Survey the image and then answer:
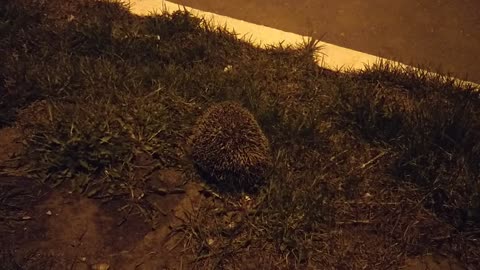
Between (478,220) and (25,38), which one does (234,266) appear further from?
(25,38)

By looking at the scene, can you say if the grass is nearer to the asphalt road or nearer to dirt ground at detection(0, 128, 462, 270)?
dirt ground at detection(0, 128, 462, 270)

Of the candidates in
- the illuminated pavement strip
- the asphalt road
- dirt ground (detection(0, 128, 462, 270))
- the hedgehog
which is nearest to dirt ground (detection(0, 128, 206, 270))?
dirt ground (detection(0, 128, 462, 270))

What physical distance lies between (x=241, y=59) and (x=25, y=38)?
1985 millimetres

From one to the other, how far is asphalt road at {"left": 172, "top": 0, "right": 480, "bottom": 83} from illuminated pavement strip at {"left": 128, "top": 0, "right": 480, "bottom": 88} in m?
0.14

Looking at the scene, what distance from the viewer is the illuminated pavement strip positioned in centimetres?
418

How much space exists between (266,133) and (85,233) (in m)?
1.46

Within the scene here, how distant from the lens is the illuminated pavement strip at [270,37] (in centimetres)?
418

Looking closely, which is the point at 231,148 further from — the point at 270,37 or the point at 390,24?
the point at 390,24

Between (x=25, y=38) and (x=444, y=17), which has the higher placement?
(x=444, y=17)

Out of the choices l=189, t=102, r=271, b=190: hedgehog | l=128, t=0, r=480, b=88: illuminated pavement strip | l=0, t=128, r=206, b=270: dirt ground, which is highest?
l=128, t=0, r=480, b=88: illuminated pavement strip

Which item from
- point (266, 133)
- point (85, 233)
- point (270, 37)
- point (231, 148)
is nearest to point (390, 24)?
point (270, 37)

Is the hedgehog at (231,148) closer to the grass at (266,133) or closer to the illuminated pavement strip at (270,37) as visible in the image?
the grass at (266,133)

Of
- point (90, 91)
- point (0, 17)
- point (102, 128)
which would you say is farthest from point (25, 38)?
point (102, 128)

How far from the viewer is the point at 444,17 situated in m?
4.68
